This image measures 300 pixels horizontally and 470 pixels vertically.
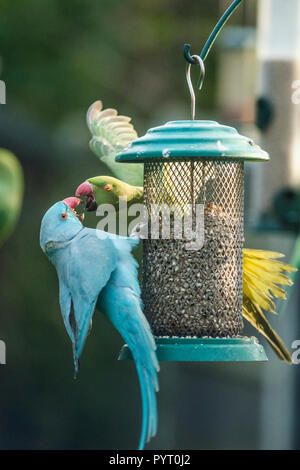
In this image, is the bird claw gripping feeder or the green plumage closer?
the bird claw gripping feeder

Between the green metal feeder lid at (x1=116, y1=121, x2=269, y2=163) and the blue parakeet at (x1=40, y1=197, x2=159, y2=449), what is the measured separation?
418 mm

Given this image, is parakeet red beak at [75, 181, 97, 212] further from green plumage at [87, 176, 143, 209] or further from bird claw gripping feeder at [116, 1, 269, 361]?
bird claw gripping feeder at [116, 1, 269, 361]

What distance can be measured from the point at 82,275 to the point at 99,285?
3.7 inches

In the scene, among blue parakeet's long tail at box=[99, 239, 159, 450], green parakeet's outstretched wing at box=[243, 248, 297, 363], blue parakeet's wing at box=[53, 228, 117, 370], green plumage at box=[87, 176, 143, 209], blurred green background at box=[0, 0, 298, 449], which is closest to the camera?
blue parakeet's long tail at box=[99, 239, 159, 450]

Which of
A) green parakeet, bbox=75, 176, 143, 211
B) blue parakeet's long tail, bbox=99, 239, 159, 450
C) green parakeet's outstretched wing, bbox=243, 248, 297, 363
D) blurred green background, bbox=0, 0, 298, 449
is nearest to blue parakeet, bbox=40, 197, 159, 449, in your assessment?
blue parakeet's long tail, bbox=99, 239, 159, 450

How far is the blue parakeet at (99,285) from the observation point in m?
3.92

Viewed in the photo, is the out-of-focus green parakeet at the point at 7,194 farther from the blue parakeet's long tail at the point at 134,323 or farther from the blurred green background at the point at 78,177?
the blurred green background at the point at 78,177

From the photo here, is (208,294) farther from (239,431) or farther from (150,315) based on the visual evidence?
(239,431)

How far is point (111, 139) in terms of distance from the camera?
502 centimetres

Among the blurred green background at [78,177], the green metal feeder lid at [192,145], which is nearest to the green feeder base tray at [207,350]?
the green metal feeder lid at [192,145]

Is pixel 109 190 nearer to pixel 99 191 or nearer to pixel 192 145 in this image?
pixel 99 191

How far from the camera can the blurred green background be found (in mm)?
11477

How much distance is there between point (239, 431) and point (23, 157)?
530cm

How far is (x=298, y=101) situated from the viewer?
27.5 feet
